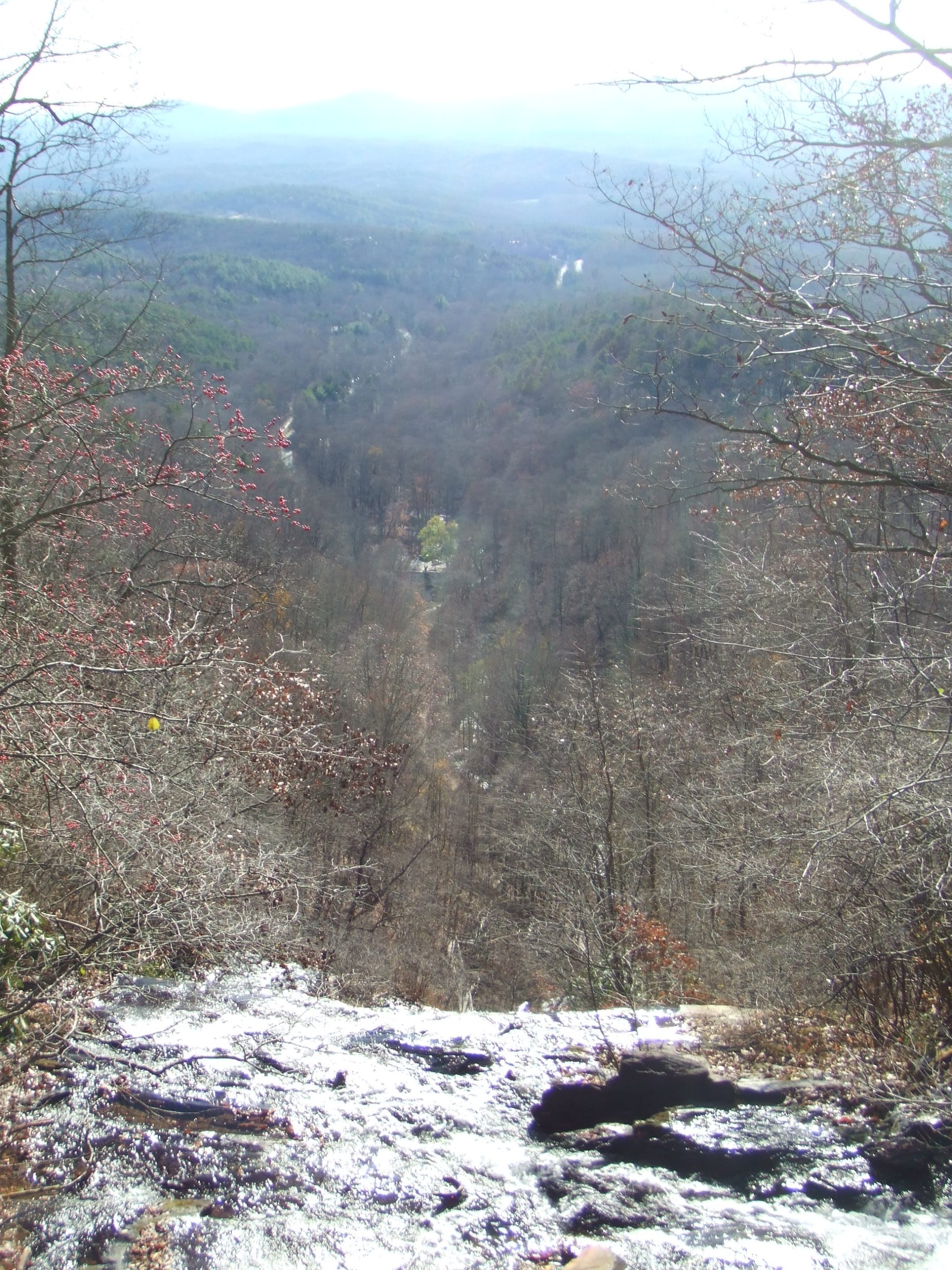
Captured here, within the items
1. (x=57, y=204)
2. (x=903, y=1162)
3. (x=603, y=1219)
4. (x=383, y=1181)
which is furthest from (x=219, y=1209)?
(x=57, y=204)

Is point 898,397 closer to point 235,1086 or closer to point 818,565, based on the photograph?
point 235,1086

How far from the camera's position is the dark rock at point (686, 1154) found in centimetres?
682

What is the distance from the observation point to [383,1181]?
6594 mm

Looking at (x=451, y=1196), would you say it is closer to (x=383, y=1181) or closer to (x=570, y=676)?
(x=383, y=1181)

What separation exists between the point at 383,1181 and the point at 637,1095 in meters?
2.42

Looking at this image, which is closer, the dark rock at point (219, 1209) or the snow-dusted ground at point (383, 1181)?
the snow-dusted ground at point (383, 1181)

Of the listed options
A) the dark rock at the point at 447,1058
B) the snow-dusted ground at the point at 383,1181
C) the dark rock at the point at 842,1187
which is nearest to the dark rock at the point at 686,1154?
the snow-dusted ground at the point at 383,1181

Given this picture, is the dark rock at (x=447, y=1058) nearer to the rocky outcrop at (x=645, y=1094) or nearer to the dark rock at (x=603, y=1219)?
the rocky outcrop at (x=645, y=1094)

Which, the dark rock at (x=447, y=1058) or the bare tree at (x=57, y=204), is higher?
the bare tree at (x=57, y=204)

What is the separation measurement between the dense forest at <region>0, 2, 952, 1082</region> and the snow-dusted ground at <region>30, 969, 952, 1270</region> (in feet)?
3.69

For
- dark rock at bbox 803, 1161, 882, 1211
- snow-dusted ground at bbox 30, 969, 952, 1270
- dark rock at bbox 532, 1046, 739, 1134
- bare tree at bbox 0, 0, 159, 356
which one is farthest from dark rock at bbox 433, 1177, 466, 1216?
bare tree at bbox 0, 0, 159, 356

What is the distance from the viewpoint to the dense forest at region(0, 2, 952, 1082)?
Answer: 221 inches

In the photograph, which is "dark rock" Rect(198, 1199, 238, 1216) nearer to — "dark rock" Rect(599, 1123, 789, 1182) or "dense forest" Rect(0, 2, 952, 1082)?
"dense forest" Rect(0, 2, 952, 1082)

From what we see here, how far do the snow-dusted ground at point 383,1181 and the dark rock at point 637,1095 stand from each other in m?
0.23
